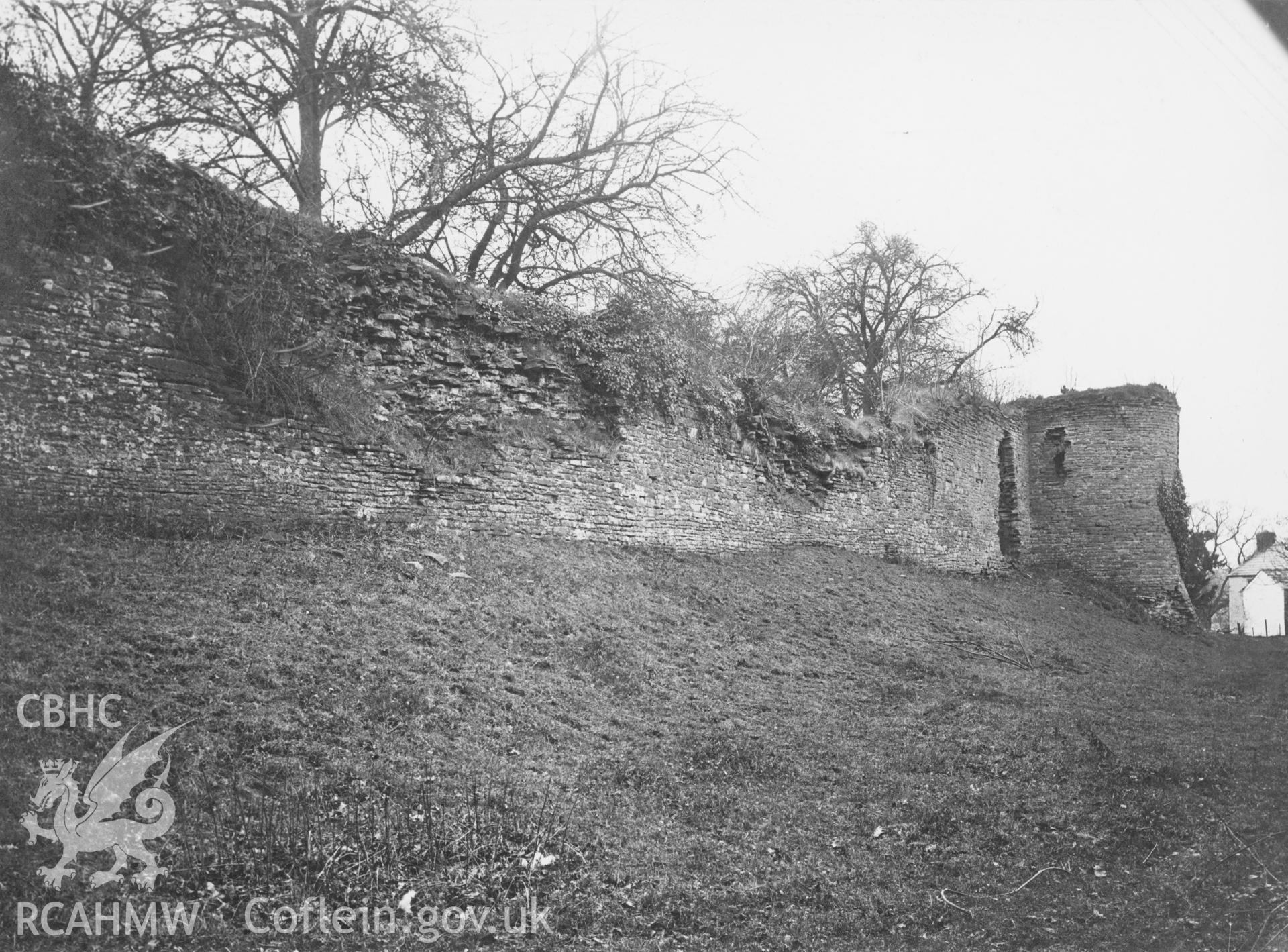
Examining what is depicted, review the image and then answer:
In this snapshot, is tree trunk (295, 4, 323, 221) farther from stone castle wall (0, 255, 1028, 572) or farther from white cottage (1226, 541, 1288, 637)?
white cottage (1226, 541, 1288, 637)

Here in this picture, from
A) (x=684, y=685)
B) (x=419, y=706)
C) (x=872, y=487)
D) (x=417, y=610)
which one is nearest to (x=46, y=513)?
(x=417, y=610)

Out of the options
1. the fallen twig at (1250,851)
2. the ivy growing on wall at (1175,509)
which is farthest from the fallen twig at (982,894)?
the ivy growing on wall at (1175,509)

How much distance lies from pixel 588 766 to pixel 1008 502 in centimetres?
1807

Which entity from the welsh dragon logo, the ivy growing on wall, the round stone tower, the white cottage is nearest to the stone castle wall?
the welsh dragon logo

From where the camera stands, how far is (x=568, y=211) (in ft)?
50.3

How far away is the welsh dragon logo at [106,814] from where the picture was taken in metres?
4.45

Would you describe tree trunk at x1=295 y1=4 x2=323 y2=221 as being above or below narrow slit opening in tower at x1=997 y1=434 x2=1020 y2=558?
above

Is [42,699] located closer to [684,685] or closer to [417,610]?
[417,610]

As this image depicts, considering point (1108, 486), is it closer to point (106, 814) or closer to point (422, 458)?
point (422, 458)

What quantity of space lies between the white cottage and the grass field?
30.5 m

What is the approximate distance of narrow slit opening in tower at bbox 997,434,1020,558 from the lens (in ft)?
72.4

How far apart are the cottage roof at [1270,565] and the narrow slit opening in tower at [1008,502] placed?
787 inches

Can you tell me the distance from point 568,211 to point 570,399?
15.3 ft

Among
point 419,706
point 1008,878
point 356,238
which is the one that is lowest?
point 1008,878
